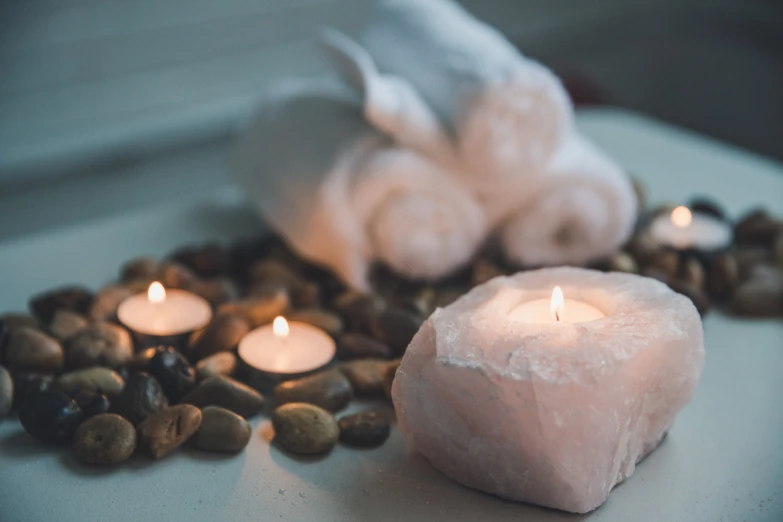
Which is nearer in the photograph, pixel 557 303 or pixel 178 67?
pixel 557 303

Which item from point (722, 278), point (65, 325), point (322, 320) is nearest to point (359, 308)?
point (322, 320)

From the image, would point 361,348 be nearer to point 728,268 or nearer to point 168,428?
point 168,428

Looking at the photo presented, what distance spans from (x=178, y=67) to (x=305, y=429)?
1037 millimetres

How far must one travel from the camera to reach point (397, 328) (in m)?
0.77

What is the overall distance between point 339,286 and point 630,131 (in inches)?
25.5

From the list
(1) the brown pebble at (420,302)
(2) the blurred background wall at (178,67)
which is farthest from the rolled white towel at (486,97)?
(2) the blurred background wall at (178,67)

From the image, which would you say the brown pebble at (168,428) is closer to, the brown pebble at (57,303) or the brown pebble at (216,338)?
the brown pebble at (216,338)

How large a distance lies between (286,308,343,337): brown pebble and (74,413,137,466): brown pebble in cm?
20

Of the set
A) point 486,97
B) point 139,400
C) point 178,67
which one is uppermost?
point 486,97

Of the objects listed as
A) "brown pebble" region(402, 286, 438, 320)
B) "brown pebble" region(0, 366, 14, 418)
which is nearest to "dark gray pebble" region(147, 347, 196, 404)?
"brown pebble" region(0, 366, 14, 418)

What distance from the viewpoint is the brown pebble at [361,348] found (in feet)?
2.52

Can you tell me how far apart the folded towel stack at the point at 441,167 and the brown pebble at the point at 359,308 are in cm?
4

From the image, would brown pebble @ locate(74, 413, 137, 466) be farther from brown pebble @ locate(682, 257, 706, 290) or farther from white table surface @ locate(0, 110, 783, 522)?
brown pebble @ locate(682, 257, 706, 290)

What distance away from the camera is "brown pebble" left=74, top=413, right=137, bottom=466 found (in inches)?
25.0
